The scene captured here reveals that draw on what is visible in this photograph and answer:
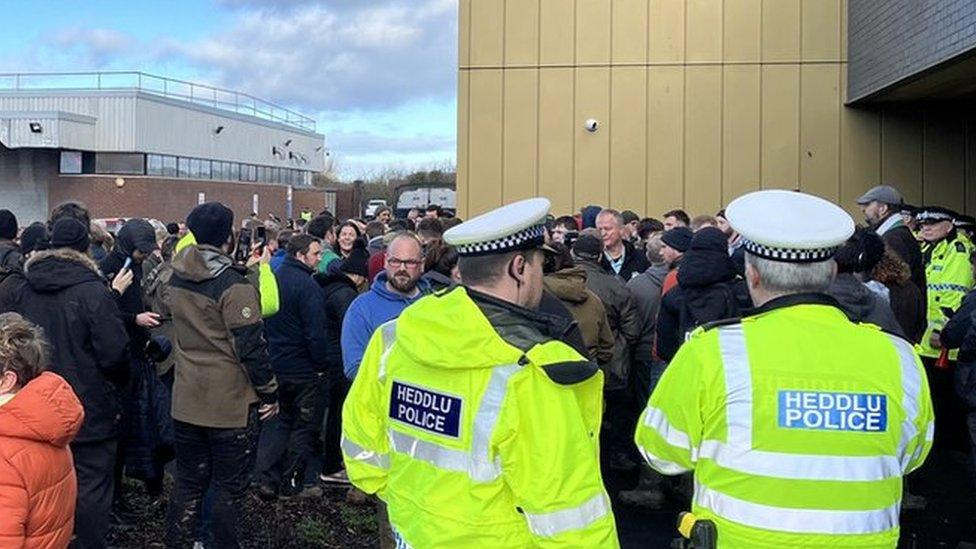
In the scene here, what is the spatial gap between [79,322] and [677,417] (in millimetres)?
3610

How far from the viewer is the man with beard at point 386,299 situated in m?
5.70

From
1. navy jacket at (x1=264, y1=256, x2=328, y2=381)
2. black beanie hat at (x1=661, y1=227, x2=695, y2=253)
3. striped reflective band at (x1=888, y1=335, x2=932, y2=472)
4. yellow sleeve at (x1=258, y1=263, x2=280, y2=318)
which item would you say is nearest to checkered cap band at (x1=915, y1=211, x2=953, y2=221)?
black beanie hat at (x1=661, y1=227, x2=695, y2=253)

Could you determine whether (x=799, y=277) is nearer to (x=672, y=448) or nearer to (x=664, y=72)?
(x=672, y=448)

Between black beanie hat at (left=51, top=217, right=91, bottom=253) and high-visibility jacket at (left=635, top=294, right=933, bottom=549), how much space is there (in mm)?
3774

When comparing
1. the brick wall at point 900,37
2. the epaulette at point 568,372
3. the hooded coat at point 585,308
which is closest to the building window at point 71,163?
the brick wall at point 900,37

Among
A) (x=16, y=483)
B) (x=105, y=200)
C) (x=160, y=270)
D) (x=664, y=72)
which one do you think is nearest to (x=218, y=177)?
(x=105, y=200)

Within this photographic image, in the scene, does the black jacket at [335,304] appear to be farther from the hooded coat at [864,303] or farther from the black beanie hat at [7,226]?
the hooded coat at [864,303]

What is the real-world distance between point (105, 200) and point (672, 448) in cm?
4210

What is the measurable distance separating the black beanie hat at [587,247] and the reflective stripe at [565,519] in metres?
4.65

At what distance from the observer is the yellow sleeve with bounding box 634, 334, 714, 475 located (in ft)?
9.00

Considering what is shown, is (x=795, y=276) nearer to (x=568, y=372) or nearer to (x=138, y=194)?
(x=568, y=372)

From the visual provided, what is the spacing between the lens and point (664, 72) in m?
13.8

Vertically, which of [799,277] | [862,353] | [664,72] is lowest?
[862,353]

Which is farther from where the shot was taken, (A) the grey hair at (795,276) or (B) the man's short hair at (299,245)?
(B) the man's short hair at (299,245)
